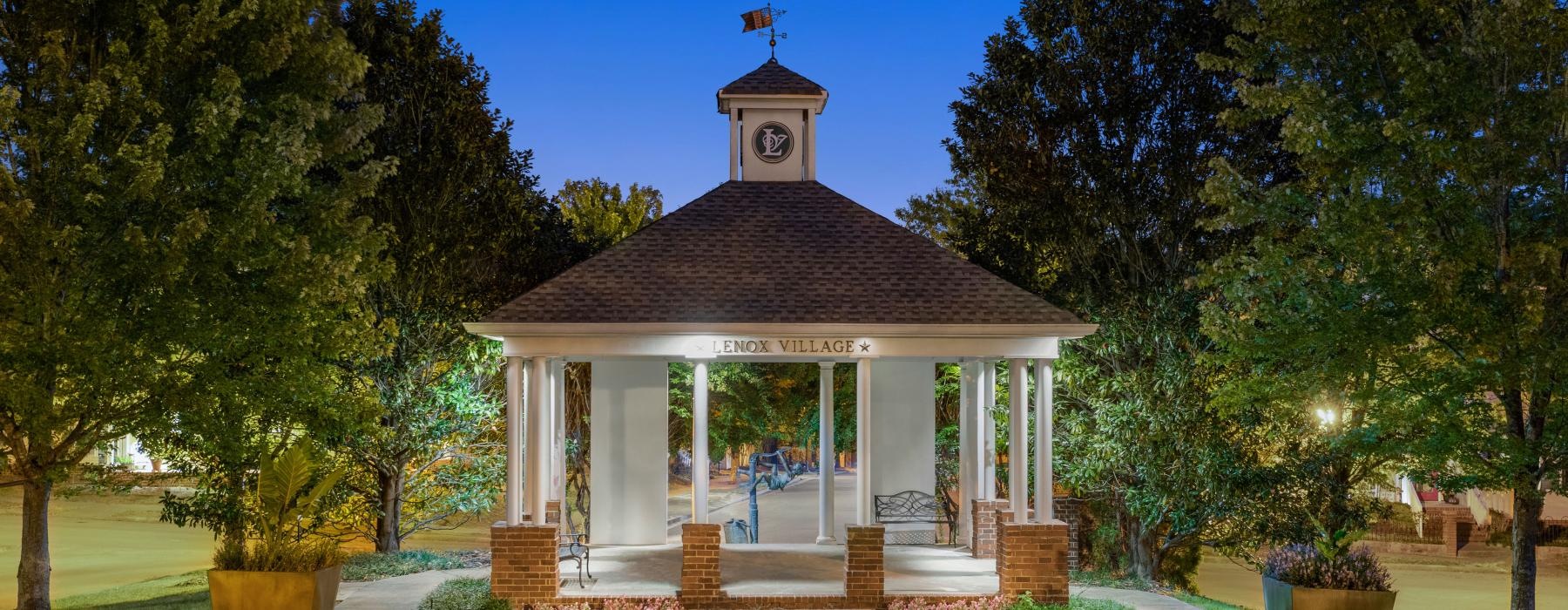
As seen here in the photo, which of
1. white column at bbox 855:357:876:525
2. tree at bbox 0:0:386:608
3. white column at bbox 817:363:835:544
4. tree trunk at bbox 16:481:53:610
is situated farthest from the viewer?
white column at bbox 817:363:835:544

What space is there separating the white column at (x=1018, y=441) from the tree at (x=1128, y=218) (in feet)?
13.9

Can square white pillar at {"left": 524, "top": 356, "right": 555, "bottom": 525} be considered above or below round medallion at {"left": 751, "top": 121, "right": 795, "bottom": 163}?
below

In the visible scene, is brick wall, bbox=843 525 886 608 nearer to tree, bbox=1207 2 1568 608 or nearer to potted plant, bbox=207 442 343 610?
tree, bbox=1207 2 1568 608

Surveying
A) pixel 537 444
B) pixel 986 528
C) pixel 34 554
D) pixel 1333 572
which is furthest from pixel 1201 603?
pixel 34 554

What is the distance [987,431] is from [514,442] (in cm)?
722

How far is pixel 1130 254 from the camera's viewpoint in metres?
21.4

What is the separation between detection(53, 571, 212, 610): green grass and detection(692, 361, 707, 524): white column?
625cm

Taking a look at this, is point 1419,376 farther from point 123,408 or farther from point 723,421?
point 723,421

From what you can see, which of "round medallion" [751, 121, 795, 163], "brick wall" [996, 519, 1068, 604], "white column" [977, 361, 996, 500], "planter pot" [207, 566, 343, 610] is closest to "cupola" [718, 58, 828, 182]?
"round medallion" [751, 121, 795, 163]

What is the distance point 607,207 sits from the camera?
3972 cm

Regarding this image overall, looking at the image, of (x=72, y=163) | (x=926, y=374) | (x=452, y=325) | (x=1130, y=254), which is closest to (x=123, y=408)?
(x=72, y=163)

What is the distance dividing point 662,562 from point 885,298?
5.30 m

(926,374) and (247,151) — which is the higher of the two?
(247,151)

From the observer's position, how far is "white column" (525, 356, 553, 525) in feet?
50.4
